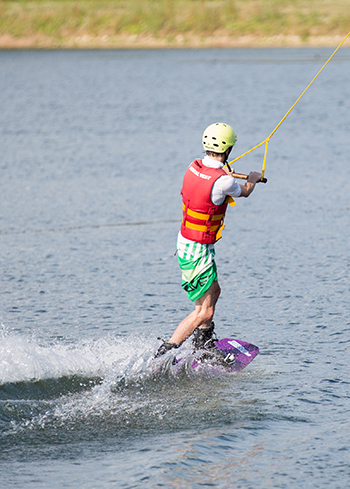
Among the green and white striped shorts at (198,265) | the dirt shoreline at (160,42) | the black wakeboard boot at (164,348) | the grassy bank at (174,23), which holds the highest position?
the grassy bank at (174,23)

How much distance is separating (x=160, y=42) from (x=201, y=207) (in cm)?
4621

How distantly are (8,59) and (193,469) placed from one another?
131ft

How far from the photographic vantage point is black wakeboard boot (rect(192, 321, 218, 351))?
19.1ft

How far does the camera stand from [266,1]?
5238 centimetres

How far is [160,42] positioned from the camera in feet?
164

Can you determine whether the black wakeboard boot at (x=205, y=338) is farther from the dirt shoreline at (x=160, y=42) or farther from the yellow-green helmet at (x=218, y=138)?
the dirt shoreline at (x=160, y=42)

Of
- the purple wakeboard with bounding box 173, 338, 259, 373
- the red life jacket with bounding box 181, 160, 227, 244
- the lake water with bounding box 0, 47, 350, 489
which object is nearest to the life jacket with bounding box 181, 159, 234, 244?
the red life jacket with bounding box 181, 160, 227, 244

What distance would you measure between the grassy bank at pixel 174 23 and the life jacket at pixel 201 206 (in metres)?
42.5

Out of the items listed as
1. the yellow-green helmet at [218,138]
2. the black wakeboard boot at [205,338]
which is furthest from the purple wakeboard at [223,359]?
the yellow-green helmet at [218,138]

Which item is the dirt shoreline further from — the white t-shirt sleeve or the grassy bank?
the white t-shirt sleeve

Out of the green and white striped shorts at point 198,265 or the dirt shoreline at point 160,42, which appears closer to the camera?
the green and white striped shorts at point 198,265

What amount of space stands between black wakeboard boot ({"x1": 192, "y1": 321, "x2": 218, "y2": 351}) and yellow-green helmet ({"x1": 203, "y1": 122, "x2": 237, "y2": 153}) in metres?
1.27

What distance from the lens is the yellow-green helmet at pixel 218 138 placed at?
546 centimetres

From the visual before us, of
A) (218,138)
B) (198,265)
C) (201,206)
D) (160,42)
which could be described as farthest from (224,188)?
(160,42)
